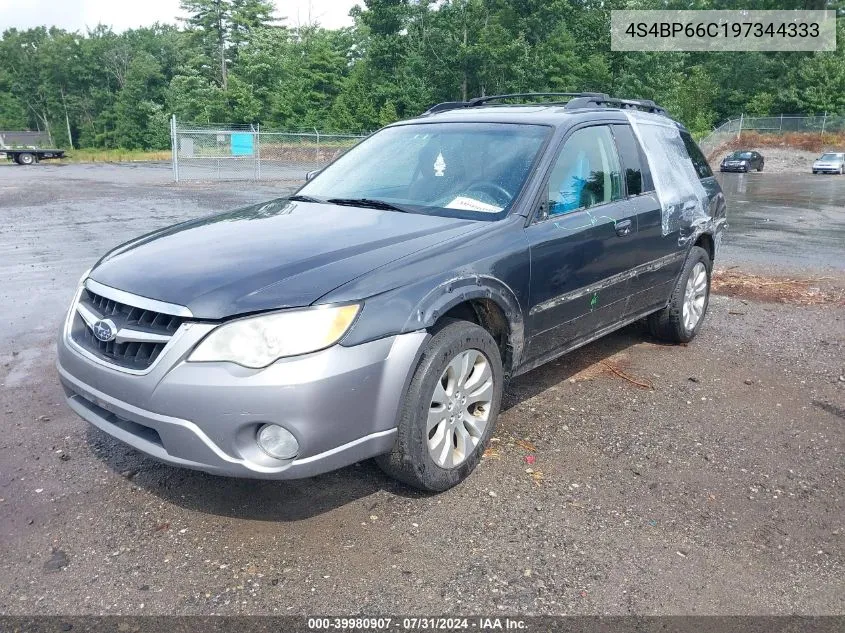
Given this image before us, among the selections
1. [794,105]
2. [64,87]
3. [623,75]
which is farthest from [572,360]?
[64,87]

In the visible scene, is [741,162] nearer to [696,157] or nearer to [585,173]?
[696,157]

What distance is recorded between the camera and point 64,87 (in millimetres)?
80125

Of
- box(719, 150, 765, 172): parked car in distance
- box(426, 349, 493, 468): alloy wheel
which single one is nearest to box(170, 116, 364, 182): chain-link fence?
box(426, 349, 493, 468): alloy wheel

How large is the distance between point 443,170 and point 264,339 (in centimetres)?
190

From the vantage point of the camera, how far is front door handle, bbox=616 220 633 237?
4363 millimetres

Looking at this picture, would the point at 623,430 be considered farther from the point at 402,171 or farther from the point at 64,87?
the point at 64,87

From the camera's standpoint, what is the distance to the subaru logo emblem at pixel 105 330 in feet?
9.51

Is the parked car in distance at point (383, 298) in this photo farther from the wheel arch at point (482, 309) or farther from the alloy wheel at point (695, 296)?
the alloy wheel at point (695, 296)

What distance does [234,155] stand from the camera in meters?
25.4

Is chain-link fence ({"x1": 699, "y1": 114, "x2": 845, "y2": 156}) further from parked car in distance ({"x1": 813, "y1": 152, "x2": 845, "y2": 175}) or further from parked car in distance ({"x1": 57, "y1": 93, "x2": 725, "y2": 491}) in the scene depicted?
parked car in distance ({"x1": 57, "y1": 93, "x2": 725, "y2": 491})

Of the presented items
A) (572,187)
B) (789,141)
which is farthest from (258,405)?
(789,141)

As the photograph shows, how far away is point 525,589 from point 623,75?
49.6m

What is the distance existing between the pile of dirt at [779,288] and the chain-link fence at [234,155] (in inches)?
722

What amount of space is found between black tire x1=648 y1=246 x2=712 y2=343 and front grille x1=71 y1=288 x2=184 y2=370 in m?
3.91
